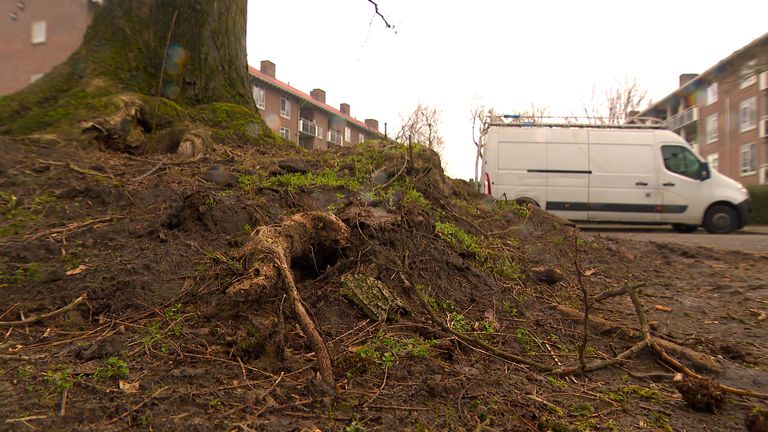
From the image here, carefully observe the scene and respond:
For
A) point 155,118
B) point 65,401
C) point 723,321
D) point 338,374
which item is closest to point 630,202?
point 723,321

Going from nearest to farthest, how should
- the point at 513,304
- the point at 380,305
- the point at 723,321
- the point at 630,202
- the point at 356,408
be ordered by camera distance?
the point at 356,408 → the point at 380,305 → the point at 513,304 → the point at 723,321 → the point at 630,202

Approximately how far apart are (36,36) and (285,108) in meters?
17.3

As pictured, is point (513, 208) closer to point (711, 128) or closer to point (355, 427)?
point (355, 427)

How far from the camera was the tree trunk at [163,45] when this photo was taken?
20.6 feet

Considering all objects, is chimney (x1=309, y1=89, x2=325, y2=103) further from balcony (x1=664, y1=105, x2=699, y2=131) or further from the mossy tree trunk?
the mossy tree trunk

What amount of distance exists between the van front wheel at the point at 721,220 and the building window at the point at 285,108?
3321 cm

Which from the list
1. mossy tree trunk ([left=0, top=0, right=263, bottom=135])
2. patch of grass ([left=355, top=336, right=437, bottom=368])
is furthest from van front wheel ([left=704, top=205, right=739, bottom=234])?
patch of grass ([left=355, top=336, right=437, bottom=368])

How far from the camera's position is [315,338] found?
2.09 meters

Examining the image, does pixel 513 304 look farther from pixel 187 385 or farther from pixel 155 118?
pixel 155 118

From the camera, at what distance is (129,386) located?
6.32 feet

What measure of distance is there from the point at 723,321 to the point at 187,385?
3.86m

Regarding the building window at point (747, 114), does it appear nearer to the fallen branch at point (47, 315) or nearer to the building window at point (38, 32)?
the fallen branch at point (47, 315)

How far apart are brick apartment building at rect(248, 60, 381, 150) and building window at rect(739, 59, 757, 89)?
2978cm

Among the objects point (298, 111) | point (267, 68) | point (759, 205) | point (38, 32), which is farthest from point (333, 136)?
point (759, 205)
